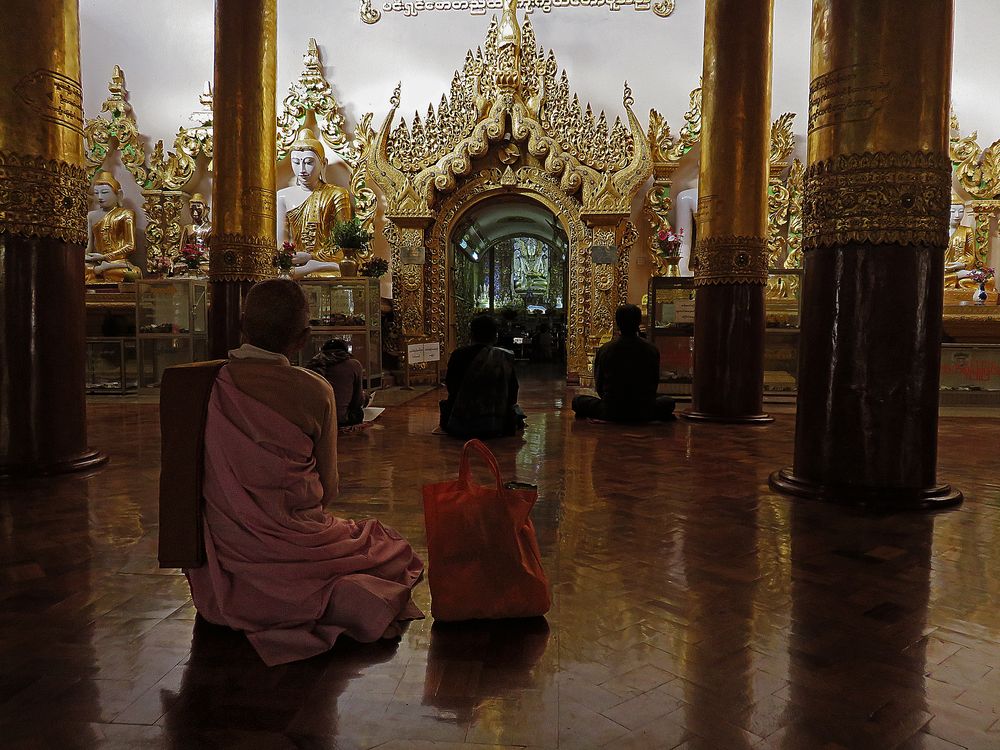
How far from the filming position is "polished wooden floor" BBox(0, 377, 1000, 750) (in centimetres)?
199

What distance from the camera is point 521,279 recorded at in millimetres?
23344

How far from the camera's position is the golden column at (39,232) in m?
4.90

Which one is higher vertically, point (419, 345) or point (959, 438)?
point (419, 345)

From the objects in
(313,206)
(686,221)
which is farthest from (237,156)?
(686,221)

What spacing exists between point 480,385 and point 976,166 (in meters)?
10.1

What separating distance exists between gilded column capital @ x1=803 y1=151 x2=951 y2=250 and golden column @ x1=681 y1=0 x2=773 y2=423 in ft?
11.3

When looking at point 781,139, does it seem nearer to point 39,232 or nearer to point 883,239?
point 883,239

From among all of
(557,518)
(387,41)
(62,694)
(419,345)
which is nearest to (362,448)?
(557,518)

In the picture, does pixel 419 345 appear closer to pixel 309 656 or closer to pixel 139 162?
pixel 139 162

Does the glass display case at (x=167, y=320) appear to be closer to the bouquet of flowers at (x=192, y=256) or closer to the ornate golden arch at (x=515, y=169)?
the bouquet of flowers at (x=192, y=256)

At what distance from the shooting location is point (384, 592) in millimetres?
2592

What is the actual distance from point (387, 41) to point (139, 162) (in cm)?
498

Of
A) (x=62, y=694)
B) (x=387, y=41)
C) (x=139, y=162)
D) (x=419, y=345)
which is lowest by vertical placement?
(x=62, y=694)

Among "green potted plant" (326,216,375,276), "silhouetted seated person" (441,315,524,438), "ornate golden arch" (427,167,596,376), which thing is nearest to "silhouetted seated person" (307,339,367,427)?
"silhouetted seated person" (441,315,524,438)
